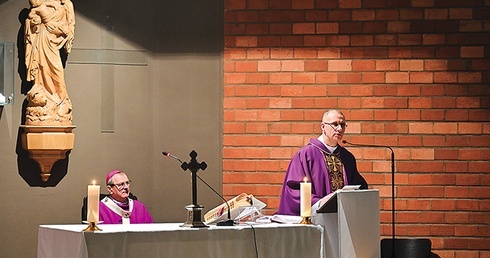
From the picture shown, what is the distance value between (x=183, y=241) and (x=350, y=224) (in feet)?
3.59

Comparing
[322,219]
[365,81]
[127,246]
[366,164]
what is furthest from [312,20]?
[127,246]

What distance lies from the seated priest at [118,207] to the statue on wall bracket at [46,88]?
1.71 ft

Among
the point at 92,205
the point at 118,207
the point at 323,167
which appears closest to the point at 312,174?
the point at 323,167

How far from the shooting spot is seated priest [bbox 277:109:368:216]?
6934 mm

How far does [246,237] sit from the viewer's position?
541 cm

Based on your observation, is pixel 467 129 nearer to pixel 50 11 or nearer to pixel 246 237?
pixel 246 237

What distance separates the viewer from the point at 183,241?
5.27 metres

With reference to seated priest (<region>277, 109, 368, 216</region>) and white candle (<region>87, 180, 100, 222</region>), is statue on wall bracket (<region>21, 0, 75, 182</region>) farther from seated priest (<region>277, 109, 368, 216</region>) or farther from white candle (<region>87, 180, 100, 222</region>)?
white candle (<region>87, 180, 100, 222</region>)

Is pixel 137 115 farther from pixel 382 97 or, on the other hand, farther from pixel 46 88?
pixel 382 97

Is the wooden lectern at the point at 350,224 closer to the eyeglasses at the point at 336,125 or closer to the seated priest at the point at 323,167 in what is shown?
the seated priest at the point at 323,167

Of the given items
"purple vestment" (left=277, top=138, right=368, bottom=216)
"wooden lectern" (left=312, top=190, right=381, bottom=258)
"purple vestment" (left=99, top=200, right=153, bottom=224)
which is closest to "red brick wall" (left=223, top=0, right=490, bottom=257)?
"purple vestment" (left=277, top=138, right=368, bottom=216)

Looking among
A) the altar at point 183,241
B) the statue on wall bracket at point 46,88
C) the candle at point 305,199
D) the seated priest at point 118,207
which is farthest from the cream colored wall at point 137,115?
the candle at point 305,199

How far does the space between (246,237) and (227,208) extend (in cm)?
22

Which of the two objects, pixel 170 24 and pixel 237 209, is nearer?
pixel 237 209
